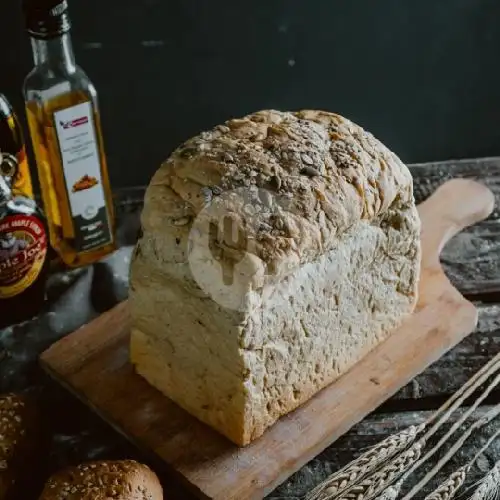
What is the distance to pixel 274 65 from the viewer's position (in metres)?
1.87

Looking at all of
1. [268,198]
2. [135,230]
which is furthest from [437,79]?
[268,198]

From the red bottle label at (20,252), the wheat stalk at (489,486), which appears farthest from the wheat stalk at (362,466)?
the red bottle label at (20,252)

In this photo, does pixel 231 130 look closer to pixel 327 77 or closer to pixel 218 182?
pixel 218 182

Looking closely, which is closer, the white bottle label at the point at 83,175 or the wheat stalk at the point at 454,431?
the wheat stalk at the point at 454,431

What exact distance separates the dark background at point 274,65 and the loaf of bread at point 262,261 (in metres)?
0.44

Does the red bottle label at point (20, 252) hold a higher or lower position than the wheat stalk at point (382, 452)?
higher

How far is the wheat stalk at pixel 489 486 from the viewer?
1189 mm

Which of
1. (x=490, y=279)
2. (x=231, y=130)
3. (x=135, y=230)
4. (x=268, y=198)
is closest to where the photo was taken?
(x=268, y=198)

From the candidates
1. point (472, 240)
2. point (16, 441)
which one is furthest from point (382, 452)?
point (472, 240)

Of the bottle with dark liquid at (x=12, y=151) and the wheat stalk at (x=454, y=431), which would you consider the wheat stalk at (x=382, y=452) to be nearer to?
the wheat stalk at (x=454, y=431)

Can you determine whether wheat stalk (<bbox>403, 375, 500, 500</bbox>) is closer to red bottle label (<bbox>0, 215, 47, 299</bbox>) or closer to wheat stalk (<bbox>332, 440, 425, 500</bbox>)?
wheat stalk (<bbox>332, 440, 425, 500</bbox>)

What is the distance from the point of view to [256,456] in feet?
4.32

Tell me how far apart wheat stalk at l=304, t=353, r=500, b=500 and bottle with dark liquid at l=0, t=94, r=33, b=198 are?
726 millimetres

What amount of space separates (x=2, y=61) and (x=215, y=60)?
1.31ft
